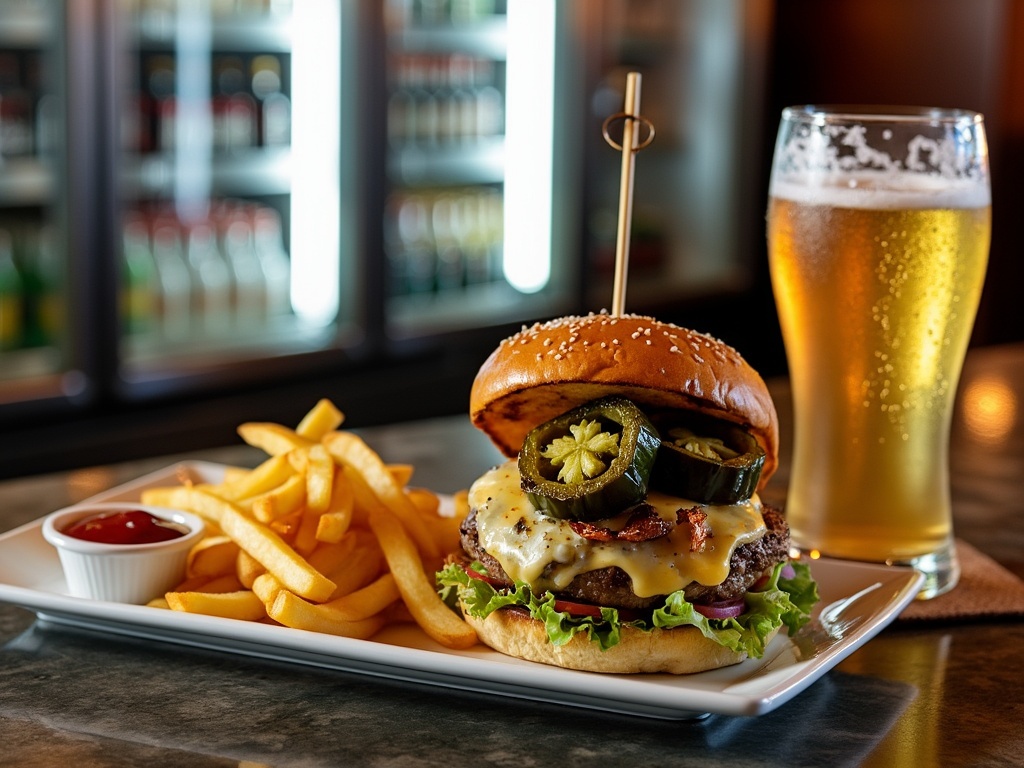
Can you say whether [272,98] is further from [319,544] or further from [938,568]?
[938,568]

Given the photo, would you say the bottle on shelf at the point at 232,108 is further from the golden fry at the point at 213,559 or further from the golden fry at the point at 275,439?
the golden fry at the point at 213,559

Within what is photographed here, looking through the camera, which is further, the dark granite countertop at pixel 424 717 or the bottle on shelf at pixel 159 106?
the bottle on shelf at pixel 159 106

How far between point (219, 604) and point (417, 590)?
8.5 inches

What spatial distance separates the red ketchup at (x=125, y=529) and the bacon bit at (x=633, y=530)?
0.51 metres

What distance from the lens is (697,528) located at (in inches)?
53.5

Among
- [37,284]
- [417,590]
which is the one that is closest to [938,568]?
[417,590]

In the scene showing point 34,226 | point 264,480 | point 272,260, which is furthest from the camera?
point 272,260

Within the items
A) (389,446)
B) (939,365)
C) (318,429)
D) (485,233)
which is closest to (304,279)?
(485,233)

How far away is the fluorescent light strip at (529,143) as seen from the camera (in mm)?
5148

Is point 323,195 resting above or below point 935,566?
above

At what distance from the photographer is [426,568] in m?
1.63

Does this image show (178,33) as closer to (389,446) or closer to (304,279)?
(304,279)

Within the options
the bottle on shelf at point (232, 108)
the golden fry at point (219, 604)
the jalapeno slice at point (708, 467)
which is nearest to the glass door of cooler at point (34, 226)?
the bottle on shelf at point (232, 108)

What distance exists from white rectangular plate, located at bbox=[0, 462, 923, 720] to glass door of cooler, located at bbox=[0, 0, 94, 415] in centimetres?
229
